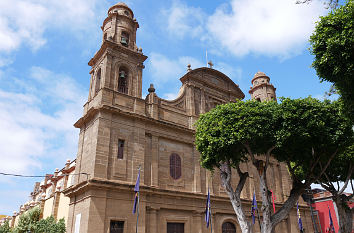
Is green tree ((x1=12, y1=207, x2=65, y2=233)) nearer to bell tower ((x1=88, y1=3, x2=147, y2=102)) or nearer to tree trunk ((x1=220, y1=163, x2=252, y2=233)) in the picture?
bell tower ((x1=88, y1=3, x2=147, y2=102))

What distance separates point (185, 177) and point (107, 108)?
7.98 m

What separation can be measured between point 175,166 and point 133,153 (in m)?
3.89

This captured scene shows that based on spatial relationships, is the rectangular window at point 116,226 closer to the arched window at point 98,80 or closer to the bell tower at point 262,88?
the arched window at point 98,80

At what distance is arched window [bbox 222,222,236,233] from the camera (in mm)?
22375

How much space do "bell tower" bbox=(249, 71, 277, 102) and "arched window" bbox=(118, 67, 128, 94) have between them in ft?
59.3

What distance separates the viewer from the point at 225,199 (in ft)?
74.8

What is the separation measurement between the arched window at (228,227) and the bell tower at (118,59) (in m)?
12.3

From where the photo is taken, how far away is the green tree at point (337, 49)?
363 inches

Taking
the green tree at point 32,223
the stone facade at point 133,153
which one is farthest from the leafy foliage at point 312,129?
the green tree at point 32,223

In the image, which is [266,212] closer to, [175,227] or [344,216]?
[344,216]

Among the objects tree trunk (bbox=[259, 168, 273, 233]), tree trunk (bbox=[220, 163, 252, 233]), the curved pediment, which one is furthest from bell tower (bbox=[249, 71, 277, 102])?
tree trunk (bbox=[259, 168, 273, 233])

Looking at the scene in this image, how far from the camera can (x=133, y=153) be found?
19.1 meters

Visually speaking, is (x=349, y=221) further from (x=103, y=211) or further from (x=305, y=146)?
(x=103, y=211)

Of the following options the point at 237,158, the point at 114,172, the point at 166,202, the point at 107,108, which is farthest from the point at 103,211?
the point at 237,158
